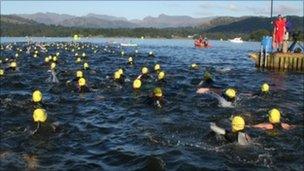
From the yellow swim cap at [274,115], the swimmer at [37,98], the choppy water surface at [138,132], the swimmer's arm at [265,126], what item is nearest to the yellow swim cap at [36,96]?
the swimmer at [37,98]

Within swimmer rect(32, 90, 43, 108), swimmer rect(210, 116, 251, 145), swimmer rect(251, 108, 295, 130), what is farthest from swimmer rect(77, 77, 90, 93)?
swimmer rect(210, 116, 251, 145)

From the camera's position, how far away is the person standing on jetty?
3816cm

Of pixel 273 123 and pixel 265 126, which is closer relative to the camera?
pixel 273 123

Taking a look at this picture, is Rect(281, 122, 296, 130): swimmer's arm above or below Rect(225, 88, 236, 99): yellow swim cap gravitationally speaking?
below

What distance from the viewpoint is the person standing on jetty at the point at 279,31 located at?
38.2 m

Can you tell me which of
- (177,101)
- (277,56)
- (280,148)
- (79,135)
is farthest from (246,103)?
(277,56)

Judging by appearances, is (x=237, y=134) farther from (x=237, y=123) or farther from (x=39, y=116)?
(x=39, y=116)

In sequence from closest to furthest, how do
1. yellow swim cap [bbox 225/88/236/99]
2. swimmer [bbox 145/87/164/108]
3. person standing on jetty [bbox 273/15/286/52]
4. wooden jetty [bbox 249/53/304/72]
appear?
swimmer [bbox 145/87/164/108], yellow swim cap [bbox 225/88/236/99], person standing on jetty [bbox 273/15/286/52], wooden jetty [bbox 249/53/304/72]

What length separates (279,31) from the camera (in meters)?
39.0

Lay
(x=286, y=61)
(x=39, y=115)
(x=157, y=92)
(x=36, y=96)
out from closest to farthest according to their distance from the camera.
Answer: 1. (x=39, y=115)
2. (x=36, y=96)
3. (x=157, y=92)
4. (x=286, y=61)

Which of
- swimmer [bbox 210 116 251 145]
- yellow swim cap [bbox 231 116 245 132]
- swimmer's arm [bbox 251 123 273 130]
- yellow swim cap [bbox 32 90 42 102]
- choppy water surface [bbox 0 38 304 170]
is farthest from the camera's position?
yellow swim cap [bbox 32 90 42 102]

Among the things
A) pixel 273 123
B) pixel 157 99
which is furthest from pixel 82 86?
pixel 273 123

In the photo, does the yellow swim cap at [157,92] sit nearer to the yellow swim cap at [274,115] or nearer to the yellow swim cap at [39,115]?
the yellow swim cap at [274,115]

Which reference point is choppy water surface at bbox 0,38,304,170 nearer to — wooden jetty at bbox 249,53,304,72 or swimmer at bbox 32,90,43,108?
swimmer at bbox 32,90,43,108
